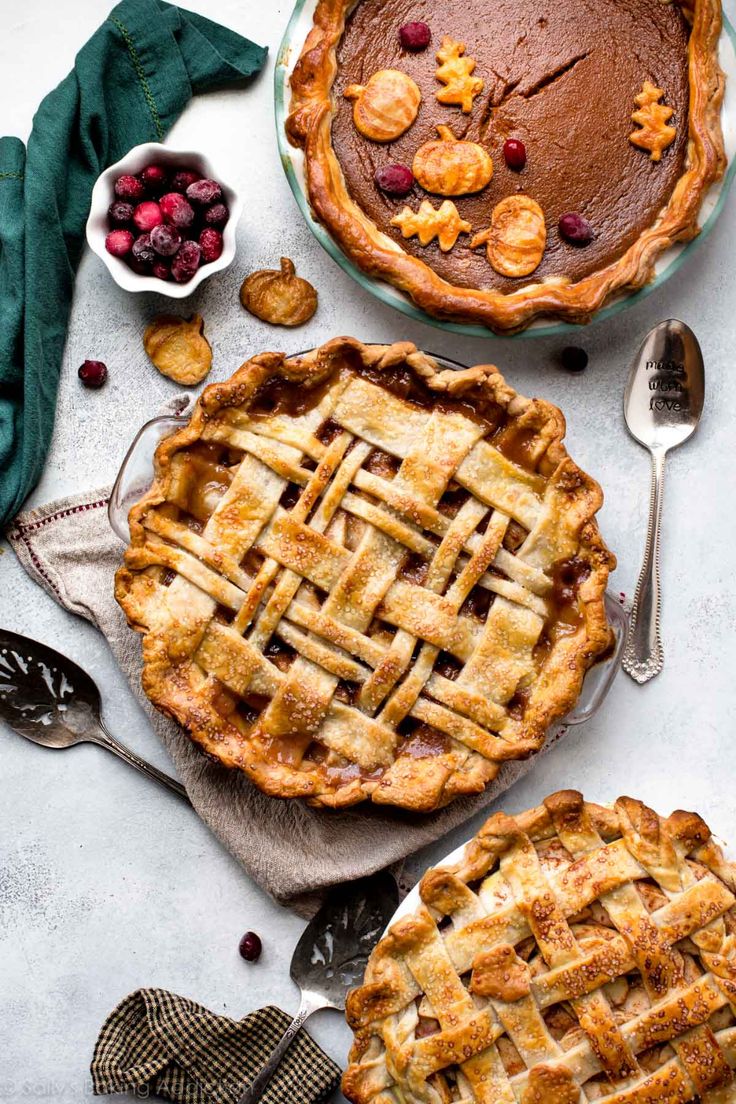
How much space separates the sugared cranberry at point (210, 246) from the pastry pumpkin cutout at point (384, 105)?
39 centimetres

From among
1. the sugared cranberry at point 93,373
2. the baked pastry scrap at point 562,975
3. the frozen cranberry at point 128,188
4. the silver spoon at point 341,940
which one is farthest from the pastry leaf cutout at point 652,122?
the silver spoon at point 341,940

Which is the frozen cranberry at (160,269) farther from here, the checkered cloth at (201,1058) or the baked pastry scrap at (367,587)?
the checkered cloth at (201,1058)

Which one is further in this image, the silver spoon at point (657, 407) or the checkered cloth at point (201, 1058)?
the silver spoon at point (657, 407)

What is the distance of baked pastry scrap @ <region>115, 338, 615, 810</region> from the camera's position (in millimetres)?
2145

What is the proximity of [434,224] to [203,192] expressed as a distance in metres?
0.49

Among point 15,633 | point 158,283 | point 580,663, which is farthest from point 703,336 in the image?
point 15,633

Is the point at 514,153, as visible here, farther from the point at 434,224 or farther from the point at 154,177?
the point at 154,177

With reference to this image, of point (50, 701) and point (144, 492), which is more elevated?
point (144, 492)

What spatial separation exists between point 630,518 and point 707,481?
197mm

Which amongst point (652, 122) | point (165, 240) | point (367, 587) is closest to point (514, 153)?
point (652, 122)

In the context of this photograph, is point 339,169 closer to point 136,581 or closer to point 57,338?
point 57,338

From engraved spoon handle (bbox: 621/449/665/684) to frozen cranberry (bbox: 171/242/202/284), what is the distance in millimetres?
1090

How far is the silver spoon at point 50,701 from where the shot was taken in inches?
94.2

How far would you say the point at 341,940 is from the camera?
237 cm
